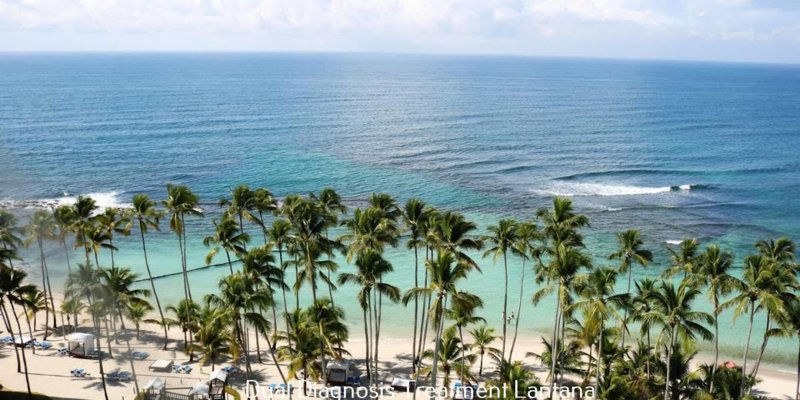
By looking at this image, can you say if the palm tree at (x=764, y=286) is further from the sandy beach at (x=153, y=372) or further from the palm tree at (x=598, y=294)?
the sandy beach at (x=153, y=372)

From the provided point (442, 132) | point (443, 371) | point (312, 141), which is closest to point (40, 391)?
point (443, 371)

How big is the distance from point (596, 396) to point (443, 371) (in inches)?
373

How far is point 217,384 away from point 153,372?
5.70 meters

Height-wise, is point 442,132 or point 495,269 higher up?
point 442,132

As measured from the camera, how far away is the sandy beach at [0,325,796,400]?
37.3 m

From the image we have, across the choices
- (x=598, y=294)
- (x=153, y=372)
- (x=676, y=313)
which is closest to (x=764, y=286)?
(x=676, y=313)

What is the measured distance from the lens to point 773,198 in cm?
8931

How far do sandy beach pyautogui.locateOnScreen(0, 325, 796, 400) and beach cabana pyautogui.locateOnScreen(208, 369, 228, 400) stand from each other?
1571 millimetres

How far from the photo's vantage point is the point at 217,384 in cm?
3684

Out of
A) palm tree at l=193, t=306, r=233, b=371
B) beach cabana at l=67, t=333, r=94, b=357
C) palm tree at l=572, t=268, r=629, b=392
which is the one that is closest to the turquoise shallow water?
beach cabana at l=67, t=333, r=94, b=357

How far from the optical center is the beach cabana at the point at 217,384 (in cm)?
3596

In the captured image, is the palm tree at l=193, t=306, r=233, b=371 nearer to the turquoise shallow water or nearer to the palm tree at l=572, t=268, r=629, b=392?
the turquoise shallow water

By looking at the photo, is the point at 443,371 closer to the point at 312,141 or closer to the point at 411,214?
the point at 411,214

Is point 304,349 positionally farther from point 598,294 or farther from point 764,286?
Result: point 764,286
